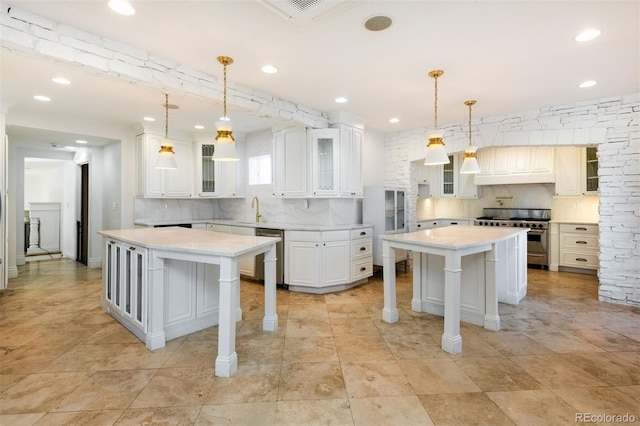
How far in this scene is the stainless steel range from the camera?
5.59 meters

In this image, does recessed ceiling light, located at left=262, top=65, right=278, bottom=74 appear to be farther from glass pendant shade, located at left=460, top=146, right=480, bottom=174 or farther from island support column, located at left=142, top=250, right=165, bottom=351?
glass pendant shade, located at left=460, top=146, right=480, bottom=174

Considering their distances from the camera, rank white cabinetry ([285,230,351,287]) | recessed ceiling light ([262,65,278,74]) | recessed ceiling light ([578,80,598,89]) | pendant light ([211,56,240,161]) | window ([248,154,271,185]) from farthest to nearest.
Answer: window ([248,154,271,185]) < white cabinetry ([285,230,351,287]) < recessed ceiling light ([578,80,598,89]) < recessed ceiling light ([262,65,278,74]) < pendant light ([211,56,240,161])

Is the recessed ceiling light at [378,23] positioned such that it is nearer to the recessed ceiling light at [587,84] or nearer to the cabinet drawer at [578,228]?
the recessed ceiling light at [587,84]

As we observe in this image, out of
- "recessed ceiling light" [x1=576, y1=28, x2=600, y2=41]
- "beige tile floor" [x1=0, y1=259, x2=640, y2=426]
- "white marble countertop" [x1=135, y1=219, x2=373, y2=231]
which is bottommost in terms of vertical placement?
"beige tile floor" [x1=0, y1=259, x2=640, y2=426]

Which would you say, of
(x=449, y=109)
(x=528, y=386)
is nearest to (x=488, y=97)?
(x=449, y=109)

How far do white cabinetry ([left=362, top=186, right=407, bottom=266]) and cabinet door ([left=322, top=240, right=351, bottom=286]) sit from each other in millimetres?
801

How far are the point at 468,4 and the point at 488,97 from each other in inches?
82.3

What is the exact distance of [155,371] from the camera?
2277 millimetres

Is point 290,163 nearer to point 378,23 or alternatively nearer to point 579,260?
point 378,23

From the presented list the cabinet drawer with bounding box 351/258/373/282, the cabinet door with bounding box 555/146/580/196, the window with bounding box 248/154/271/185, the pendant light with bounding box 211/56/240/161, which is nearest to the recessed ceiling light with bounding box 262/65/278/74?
the pendant light with bounding box 211/56/240/161

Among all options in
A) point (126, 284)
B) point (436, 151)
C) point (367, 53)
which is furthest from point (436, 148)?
point (126, 284)

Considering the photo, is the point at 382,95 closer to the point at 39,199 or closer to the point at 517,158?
the point at 517,158

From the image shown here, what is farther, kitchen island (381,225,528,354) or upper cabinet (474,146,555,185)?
upper cabinet (474,146,555,185)

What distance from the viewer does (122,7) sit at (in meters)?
2.08
